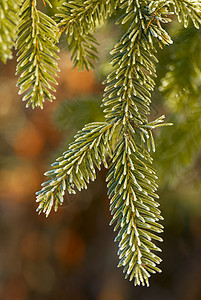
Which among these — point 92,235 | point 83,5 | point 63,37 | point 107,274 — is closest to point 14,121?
point 92,235

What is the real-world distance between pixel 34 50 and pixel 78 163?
0.13 metres

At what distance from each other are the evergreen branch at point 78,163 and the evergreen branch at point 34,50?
0.06 meters

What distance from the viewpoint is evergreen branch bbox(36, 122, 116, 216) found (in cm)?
41

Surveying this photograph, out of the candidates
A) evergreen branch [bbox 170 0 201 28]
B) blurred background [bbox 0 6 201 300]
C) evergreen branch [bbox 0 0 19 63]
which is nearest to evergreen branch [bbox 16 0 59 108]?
evergreen branch [bbox 0 0 19 63]

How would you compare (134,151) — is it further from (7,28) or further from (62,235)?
(62,235)

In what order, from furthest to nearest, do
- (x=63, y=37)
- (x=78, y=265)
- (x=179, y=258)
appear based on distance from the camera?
(x=78, y=265) → (x=179, y=258) → (x=63, y=37)

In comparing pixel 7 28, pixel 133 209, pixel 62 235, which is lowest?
pixel 133 209

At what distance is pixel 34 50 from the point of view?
1.32ft

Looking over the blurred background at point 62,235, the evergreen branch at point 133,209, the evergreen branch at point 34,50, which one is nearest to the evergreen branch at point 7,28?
the evergreen branch at point 34,50

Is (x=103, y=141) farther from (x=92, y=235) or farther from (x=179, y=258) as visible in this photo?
(x=92, y=235)

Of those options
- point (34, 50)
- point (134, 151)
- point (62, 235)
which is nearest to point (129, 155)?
point (134, 151)

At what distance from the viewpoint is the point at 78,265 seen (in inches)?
108

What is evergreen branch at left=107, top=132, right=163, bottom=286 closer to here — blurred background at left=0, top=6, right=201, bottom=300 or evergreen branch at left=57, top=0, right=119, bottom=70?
evergreen branch at left=57, top=0, right=119, bottom=70

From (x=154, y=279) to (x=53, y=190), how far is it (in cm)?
218
